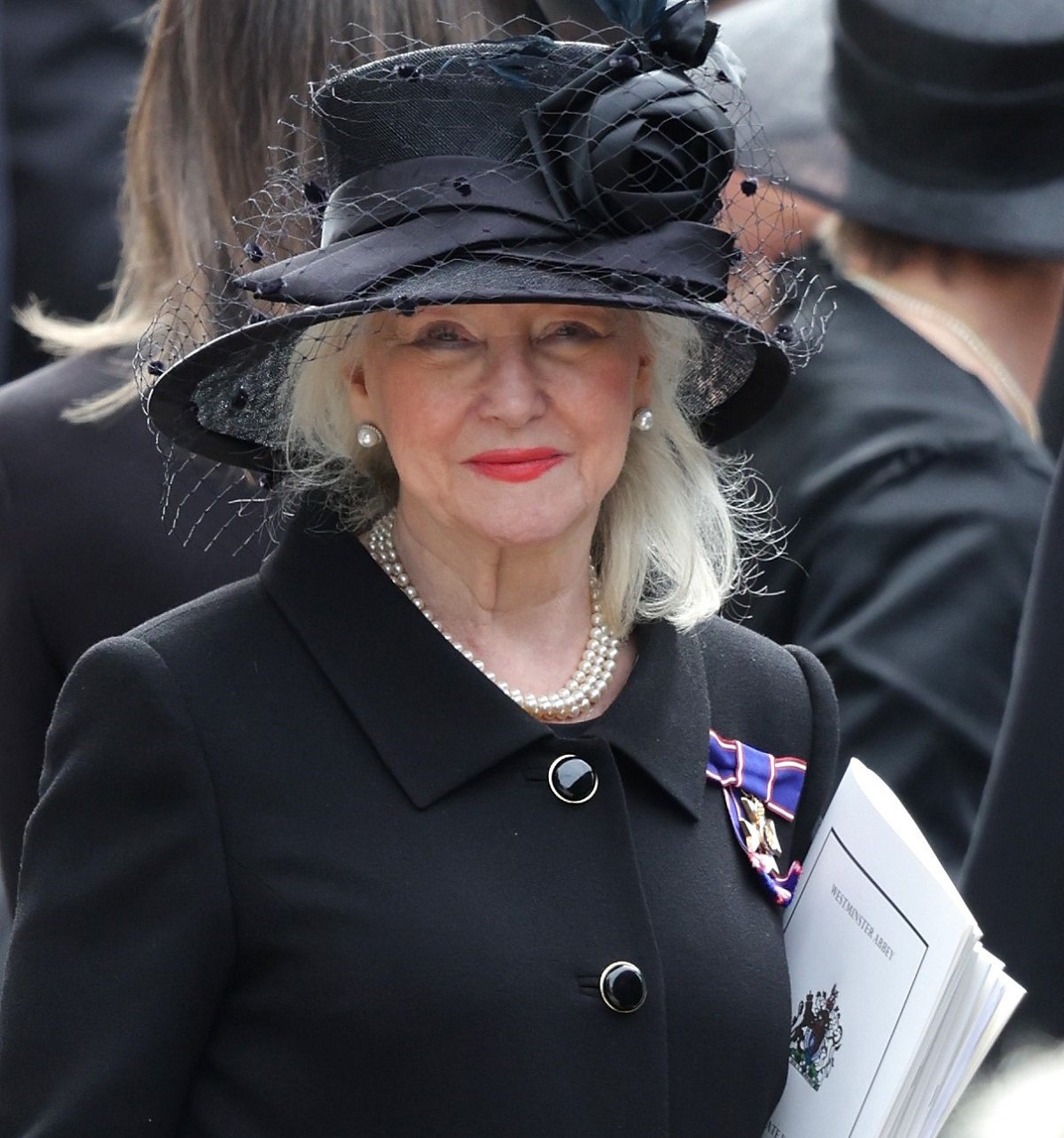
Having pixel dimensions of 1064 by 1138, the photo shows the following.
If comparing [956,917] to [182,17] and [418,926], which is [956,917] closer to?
[418,926]

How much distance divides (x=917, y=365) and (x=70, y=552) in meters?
1.40

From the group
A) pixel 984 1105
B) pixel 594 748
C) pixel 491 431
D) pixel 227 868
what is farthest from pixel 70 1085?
pixel 984 1105

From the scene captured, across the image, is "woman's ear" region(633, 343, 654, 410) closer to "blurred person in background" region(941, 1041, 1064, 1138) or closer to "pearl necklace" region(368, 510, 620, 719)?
"pearl necklace" region(368, 510, 620, 719)

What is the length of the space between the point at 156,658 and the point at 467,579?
430 mm

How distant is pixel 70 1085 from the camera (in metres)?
2.22

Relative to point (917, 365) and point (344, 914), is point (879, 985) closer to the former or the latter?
point (344, 914)

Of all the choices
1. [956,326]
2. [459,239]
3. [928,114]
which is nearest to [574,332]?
[459,239]

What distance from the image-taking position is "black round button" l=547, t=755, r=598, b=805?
7.96 feet

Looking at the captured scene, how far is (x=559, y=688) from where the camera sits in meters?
2.61

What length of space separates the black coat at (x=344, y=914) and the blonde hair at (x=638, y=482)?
17 cm

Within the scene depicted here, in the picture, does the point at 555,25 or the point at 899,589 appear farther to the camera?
the point at 899,589

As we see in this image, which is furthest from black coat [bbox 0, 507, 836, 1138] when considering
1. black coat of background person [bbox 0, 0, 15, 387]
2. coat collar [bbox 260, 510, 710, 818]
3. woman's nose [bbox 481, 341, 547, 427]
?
black coat of background person [bbox 0, 0, 15, 387]

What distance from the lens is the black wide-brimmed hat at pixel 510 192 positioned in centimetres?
228

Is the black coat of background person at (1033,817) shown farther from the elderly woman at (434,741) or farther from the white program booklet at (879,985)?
the elderly woman at (434,741)
